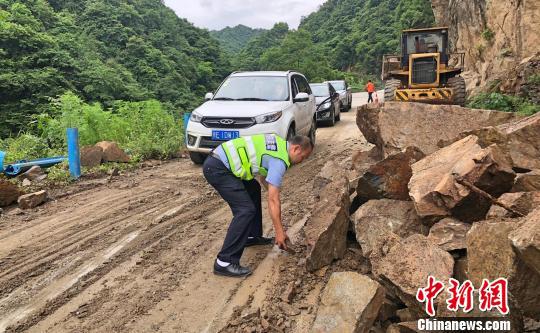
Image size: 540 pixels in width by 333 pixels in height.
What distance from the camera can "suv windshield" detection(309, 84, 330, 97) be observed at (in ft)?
49.6

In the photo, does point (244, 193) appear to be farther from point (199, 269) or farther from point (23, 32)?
point (23, 32)

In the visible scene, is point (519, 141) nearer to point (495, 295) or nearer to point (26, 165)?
point (495, 295)

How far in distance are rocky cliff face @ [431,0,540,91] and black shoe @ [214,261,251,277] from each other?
12.3m

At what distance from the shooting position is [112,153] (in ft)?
28.7

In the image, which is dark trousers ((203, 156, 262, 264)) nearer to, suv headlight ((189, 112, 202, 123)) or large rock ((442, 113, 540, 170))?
large rock ((442, 113, 540, 170))

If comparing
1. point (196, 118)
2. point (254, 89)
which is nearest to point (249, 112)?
point (196, 118)

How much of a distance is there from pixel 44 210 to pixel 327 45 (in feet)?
235

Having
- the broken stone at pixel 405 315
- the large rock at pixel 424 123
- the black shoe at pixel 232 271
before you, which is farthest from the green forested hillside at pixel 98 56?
the broken stone at pixel 405 315

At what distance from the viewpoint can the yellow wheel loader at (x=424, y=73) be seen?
41.0ft

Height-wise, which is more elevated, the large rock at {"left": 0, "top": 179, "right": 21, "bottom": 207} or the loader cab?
the loader cab

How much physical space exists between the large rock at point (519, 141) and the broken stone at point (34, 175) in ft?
22.8

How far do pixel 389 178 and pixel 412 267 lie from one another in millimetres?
1522

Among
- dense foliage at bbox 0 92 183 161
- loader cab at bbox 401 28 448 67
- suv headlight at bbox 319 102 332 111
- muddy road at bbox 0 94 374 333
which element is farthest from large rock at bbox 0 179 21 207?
loader cab at bbox 401 28 448 67

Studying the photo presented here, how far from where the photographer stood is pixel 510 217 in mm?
3166
